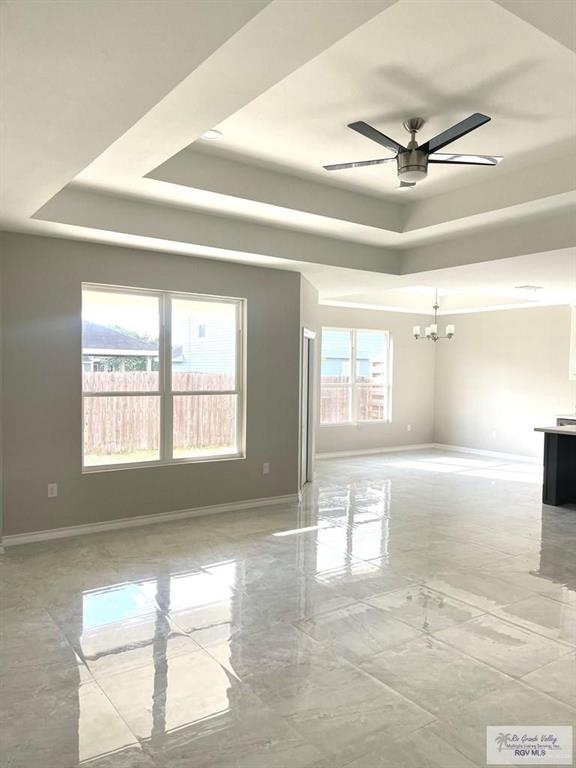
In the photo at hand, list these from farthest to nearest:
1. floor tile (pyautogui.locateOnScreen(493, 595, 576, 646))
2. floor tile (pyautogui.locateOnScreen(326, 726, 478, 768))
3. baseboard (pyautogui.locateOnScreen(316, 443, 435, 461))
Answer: baseboard (pyautogui.locateOnScreen(316, 443, 435, 461))
floor tile (pyautogui.locateOnScreen(493, 595, 576, 646))
floor tile (pyautogui.locateOnScreen(326, 726, 478, 768))

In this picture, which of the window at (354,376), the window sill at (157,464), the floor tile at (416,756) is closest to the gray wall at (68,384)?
the window sill at (157,464)

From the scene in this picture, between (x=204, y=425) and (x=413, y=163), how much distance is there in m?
3.45

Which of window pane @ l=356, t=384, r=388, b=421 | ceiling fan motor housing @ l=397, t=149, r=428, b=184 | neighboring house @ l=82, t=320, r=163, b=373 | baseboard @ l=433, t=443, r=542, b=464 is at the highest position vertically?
ceiling fan motor housing @ l=397, t=149, r=428, b=184

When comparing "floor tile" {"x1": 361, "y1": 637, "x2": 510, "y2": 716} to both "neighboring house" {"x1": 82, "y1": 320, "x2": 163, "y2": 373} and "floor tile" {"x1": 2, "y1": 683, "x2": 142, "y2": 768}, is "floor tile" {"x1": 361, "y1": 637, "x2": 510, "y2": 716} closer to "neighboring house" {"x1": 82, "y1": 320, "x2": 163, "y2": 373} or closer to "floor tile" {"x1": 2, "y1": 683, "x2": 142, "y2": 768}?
"floor tile" {"x1": 2, "y1": 683, "x2": 142, "y2": 768}

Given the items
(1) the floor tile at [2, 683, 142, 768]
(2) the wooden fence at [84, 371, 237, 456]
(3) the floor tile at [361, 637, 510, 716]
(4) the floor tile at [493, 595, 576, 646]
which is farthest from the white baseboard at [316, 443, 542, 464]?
(1) the floor tile at [2, 683, 142, 768]

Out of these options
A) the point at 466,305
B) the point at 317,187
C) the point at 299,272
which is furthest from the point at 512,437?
the point at 317,187

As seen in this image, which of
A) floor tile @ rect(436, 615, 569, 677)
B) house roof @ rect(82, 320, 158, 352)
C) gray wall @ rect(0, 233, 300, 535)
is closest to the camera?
floor tile @ rect(436, 615, 569, 677)

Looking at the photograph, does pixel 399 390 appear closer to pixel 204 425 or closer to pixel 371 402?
A: pixel 371 402

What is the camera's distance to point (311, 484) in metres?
7.24

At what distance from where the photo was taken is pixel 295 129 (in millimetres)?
3615

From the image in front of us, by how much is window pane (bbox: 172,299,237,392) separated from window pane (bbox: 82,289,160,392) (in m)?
0.23

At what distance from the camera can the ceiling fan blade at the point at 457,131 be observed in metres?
2.80

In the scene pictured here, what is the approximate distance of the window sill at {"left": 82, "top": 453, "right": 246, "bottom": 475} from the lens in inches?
198

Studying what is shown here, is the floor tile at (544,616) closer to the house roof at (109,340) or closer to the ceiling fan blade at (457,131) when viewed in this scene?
the ceiling fan blade at (457,131)
